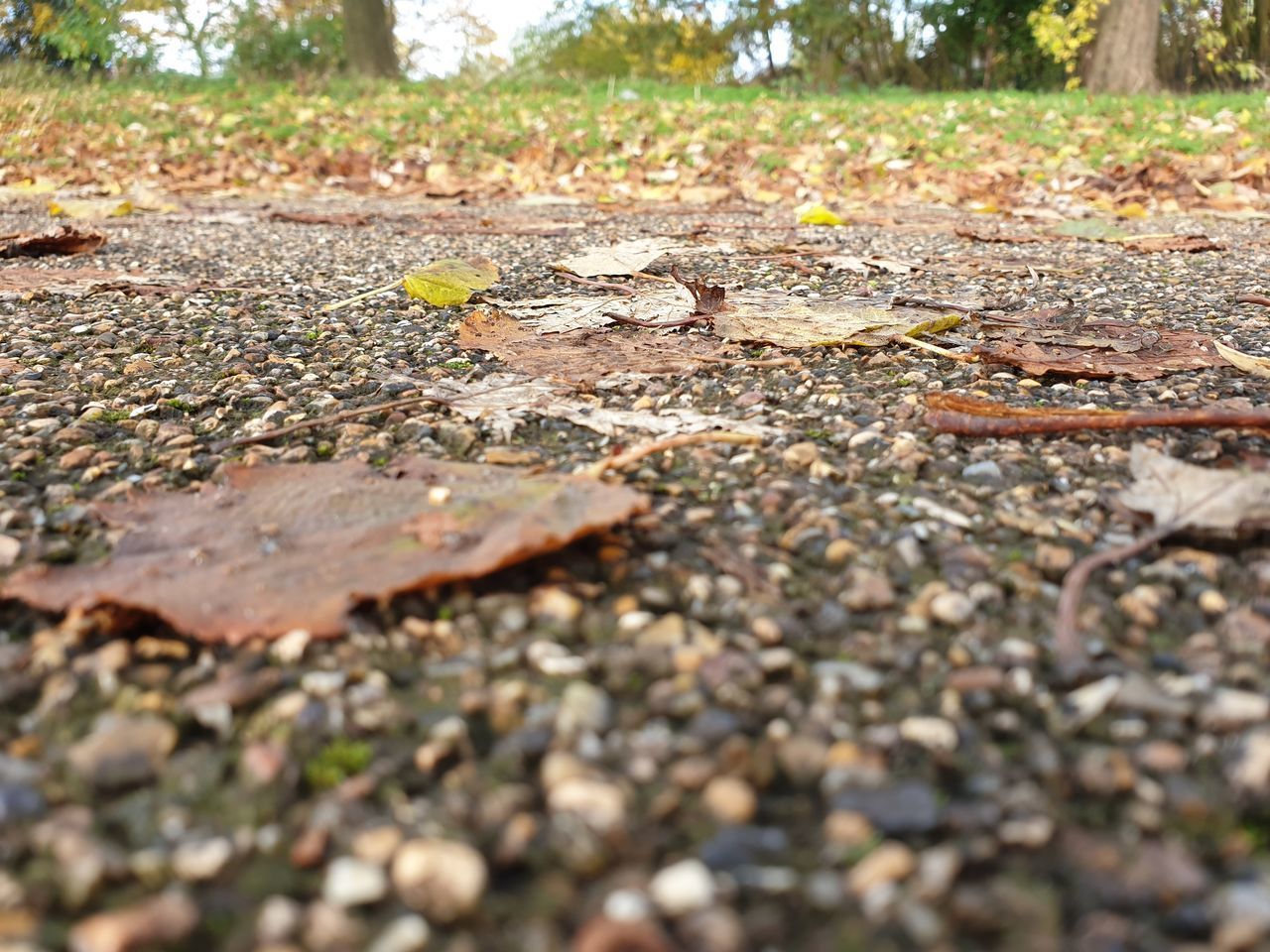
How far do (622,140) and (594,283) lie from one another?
18.9ft

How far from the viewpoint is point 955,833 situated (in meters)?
0.81

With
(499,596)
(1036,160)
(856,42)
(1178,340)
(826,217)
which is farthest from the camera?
(856,42)

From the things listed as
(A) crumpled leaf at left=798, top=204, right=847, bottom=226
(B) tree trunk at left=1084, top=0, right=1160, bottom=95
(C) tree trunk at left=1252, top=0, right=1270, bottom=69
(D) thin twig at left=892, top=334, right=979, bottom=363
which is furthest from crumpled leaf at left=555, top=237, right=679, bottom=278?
(C) tree trunk at left=1252, top=0, right=1270, bottom=69

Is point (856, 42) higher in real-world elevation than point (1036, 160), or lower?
higher

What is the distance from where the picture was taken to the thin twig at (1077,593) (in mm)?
1032

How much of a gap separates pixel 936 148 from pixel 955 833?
320 inches

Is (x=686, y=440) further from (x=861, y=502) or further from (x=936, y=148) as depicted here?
(x=936, y=148)

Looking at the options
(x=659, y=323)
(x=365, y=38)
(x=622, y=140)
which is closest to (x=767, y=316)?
(x=659, y=323)

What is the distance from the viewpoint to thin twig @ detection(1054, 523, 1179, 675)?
103 cm

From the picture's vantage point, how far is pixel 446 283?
2.83 meters

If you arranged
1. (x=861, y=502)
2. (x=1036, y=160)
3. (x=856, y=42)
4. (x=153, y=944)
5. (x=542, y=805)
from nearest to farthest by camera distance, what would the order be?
(x=153, y=944)
(x=542, y=805)
(x=861, y=502)
(x=1036, y=160)
(x=856, y=42)

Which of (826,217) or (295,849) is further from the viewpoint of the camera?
(826,217)

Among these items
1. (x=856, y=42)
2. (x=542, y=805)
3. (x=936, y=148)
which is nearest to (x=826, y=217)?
(x=936, y=148)

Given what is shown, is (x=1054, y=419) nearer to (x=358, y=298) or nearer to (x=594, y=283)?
(x=594, y=283)
